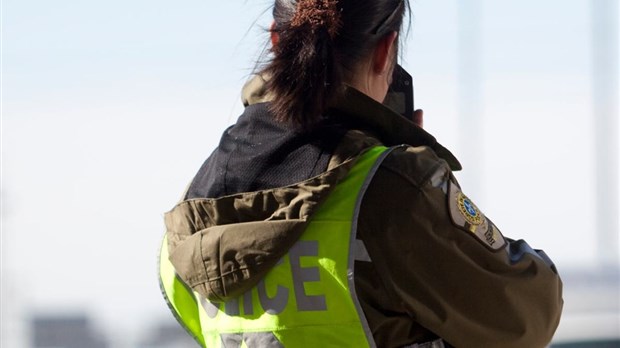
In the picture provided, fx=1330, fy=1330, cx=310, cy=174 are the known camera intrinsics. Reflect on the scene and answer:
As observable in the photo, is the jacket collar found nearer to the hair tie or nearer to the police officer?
the police officer

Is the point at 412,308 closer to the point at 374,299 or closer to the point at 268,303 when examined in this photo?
the point at 374,299

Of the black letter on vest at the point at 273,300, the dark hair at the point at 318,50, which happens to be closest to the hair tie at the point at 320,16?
the dark hair at the point at 318,50

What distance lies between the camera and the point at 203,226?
244 cm

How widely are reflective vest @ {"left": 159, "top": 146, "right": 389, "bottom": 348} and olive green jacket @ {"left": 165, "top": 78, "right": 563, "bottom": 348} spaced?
20 mm

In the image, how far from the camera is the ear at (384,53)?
2432 millimetres

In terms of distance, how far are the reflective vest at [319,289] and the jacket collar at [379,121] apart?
0.33 ft

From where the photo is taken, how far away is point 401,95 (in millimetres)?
2588

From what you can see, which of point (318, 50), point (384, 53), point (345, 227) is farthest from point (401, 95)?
point (345, 227)

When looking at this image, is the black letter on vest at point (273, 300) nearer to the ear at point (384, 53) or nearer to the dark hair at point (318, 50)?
the dark hair at point (318, 50)

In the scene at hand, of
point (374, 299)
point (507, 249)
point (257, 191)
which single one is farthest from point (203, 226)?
point (507, 249)

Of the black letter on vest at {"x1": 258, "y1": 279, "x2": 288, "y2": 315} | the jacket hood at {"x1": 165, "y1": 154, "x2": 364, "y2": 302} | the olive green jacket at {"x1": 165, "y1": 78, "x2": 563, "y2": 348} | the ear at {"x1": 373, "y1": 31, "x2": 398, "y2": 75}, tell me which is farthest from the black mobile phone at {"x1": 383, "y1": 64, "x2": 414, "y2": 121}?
the black letter on vest at {"x1": 258, "y1": 279, "x2": 288, "y2": 315}

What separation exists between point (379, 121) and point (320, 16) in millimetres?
218

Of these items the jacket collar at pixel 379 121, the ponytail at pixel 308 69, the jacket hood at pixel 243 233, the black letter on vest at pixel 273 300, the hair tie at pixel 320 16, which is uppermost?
the hair tie at pixel 320 16

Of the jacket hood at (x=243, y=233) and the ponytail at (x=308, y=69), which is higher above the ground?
the ponytail at (x=308, y=69)
